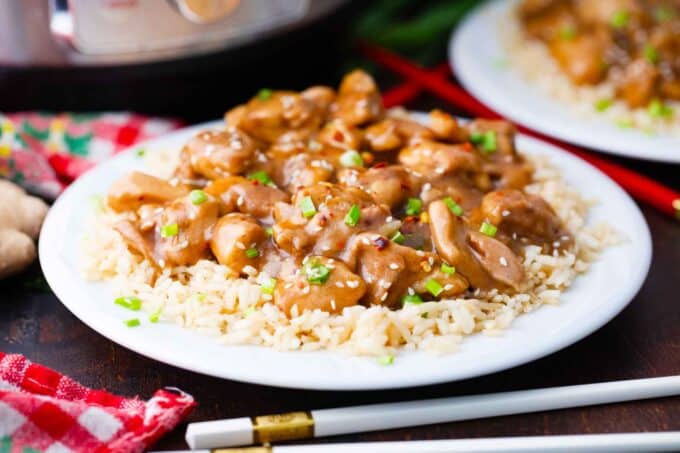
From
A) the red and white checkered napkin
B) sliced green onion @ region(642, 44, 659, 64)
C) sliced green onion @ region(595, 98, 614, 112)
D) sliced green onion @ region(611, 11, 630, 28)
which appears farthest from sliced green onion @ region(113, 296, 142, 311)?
sliced green onion @ region(611, 11, 630, 28)

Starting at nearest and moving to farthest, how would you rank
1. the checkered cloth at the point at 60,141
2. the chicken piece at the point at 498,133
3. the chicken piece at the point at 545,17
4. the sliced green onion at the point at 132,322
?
1. the sliced green onion at the point at 132,322
2. the chicken piece at the point at 498,133
3. the checkered cloth at the point at 60,141
4. the chicken piece at the point at 545,17

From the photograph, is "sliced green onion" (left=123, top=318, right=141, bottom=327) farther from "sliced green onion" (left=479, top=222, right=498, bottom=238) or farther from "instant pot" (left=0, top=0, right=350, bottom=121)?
"instant pot" (left=0, top=0, right=350, bottom=121)

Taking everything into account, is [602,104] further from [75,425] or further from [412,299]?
[75,425]

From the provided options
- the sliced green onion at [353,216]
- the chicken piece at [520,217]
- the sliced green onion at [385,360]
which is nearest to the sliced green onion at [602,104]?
the chicken piece at [520,217]

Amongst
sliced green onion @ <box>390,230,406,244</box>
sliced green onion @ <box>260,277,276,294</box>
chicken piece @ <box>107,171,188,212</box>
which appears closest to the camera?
sliced green onion @ <box>260,277,276,294</box>

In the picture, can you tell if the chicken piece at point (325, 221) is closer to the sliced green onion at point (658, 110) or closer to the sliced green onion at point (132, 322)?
the sliced green onion at point (132, 322)

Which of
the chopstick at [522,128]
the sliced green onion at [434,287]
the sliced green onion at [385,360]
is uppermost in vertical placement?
the sliced green onion at [434,287]

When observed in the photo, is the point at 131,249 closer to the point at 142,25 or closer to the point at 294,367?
the point at 294,367
